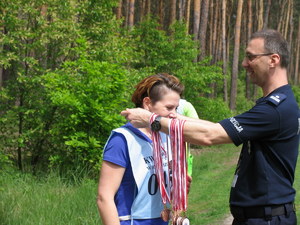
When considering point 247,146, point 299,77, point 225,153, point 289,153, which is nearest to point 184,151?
point 247,146

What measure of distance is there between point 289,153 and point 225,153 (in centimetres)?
1487

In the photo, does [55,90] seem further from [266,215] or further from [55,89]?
[266,215]

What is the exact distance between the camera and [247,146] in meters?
3.41

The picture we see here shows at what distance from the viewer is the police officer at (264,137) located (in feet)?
10.9

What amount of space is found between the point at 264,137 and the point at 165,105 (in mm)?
651

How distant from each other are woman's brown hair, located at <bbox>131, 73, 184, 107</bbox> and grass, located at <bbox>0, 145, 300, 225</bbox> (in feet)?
12.3

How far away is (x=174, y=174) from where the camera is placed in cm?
331

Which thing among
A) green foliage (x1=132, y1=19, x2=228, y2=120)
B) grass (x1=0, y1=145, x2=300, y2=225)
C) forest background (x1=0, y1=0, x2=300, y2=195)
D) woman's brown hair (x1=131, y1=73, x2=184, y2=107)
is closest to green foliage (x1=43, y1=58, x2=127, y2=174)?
forest background (x1=0, y1=0, x2=300, y2=195)

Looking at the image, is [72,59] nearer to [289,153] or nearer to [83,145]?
[83,145]

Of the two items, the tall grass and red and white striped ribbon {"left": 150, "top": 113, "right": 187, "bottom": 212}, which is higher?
red and white striped ribbon {"left": 150, "top": 113, "right": 187, "bottom": 212}

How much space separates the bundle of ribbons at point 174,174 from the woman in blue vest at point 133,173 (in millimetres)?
66

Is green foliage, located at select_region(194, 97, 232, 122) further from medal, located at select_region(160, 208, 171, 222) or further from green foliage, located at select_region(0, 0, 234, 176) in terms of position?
medal, located at select_region(160, 208, 171, 222)

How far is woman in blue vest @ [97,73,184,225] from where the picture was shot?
3197mm

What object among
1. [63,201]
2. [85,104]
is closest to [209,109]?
[85,104]
